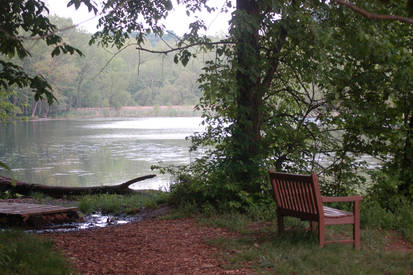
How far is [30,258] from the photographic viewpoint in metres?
4.34

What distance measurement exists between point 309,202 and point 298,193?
0.17m

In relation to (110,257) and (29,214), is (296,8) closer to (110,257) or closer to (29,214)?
(110,257)

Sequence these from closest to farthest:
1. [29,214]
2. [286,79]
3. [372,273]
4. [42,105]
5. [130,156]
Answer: [372,273], [29,214], [286,79], [130,156], [42,105]

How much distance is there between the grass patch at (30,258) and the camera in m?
4.05

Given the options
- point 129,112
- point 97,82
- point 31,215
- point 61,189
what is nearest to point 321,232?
point 31,215

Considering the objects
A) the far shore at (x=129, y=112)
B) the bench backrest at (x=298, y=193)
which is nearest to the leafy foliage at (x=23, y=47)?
the bench backrest at (x=298, y=193)

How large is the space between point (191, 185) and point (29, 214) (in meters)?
2.56

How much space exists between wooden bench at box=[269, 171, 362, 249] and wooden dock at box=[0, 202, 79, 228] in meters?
3.99

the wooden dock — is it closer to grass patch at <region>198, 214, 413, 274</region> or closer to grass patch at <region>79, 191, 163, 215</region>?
grass patch at <region>79, 191, 163, 215</region>

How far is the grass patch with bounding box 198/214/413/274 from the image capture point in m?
4.30

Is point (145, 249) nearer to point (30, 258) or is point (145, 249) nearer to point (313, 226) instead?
point (30, 258)

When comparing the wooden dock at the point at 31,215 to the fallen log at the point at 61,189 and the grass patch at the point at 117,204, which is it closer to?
the grass patch at the point at 117,204

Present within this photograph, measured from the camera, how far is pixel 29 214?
721cm

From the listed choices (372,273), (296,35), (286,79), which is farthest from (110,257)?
(286,79)
